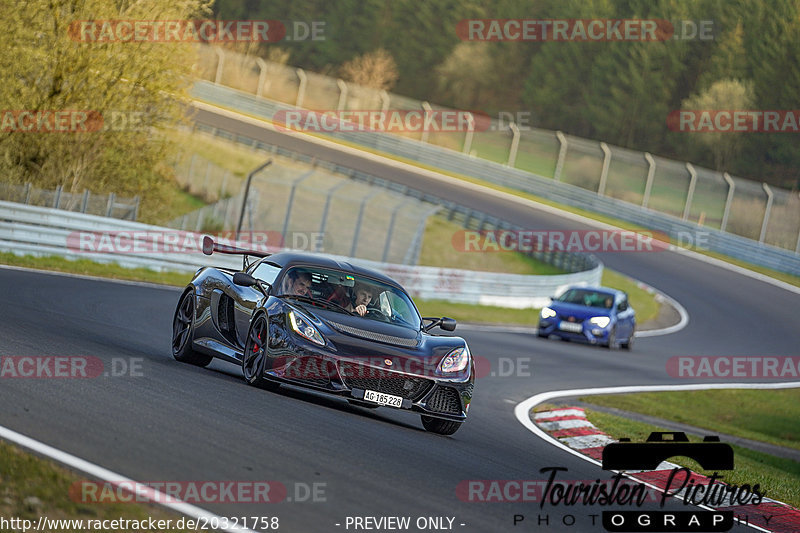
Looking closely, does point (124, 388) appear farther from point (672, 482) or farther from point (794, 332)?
point (794, 332)

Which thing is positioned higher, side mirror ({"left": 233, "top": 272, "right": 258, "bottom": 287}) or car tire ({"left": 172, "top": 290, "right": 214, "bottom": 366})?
side mirror ({"left": 233, "top": 272, "right": 258, "bottom": 287})

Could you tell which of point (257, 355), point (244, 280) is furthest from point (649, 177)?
point (257, 355)

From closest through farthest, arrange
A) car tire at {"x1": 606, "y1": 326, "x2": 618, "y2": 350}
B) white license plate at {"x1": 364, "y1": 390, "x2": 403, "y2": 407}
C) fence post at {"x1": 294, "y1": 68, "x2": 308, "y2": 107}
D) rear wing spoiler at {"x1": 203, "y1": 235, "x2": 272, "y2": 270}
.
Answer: white license plate at {"x1": 364, "y1": 390, "x2": 403, "y2": 407} < rear wing spoiler at {"x1": 203, "y1": 235, "x2": 272, "y2": 270} < car tire at {"x1": 606, "y1": 326, "x2": 618, "y2": 350} < fence post at {"x1": 294, "y1": 68, "x2": 308, "y2": 107}

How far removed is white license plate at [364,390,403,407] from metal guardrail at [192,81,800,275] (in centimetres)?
3713

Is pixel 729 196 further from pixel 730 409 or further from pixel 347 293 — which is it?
pixel 347 293

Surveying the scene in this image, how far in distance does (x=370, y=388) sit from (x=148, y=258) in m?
15.7

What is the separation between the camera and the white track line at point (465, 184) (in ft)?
143

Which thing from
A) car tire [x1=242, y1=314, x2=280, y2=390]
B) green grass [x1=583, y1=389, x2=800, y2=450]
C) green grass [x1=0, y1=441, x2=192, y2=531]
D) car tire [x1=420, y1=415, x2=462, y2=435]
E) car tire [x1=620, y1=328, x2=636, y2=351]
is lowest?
car tire [x1=620, y1=328, x2=636, y2=351]

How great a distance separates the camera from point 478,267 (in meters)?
38.5

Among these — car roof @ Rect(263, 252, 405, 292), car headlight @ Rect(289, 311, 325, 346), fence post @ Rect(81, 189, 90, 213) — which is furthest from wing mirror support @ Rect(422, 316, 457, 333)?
fence post @ Rect(81, 189, 90, 213)

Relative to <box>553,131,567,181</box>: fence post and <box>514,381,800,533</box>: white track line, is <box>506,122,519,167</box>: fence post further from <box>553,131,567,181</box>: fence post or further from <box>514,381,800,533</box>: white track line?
<box>514,381,800,533</box>: white track line

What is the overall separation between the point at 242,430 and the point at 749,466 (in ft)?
26.3

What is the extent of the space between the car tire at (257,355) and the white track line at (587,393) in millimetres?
3032

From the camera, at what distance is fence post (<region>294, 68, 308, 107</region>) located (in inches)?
2215
